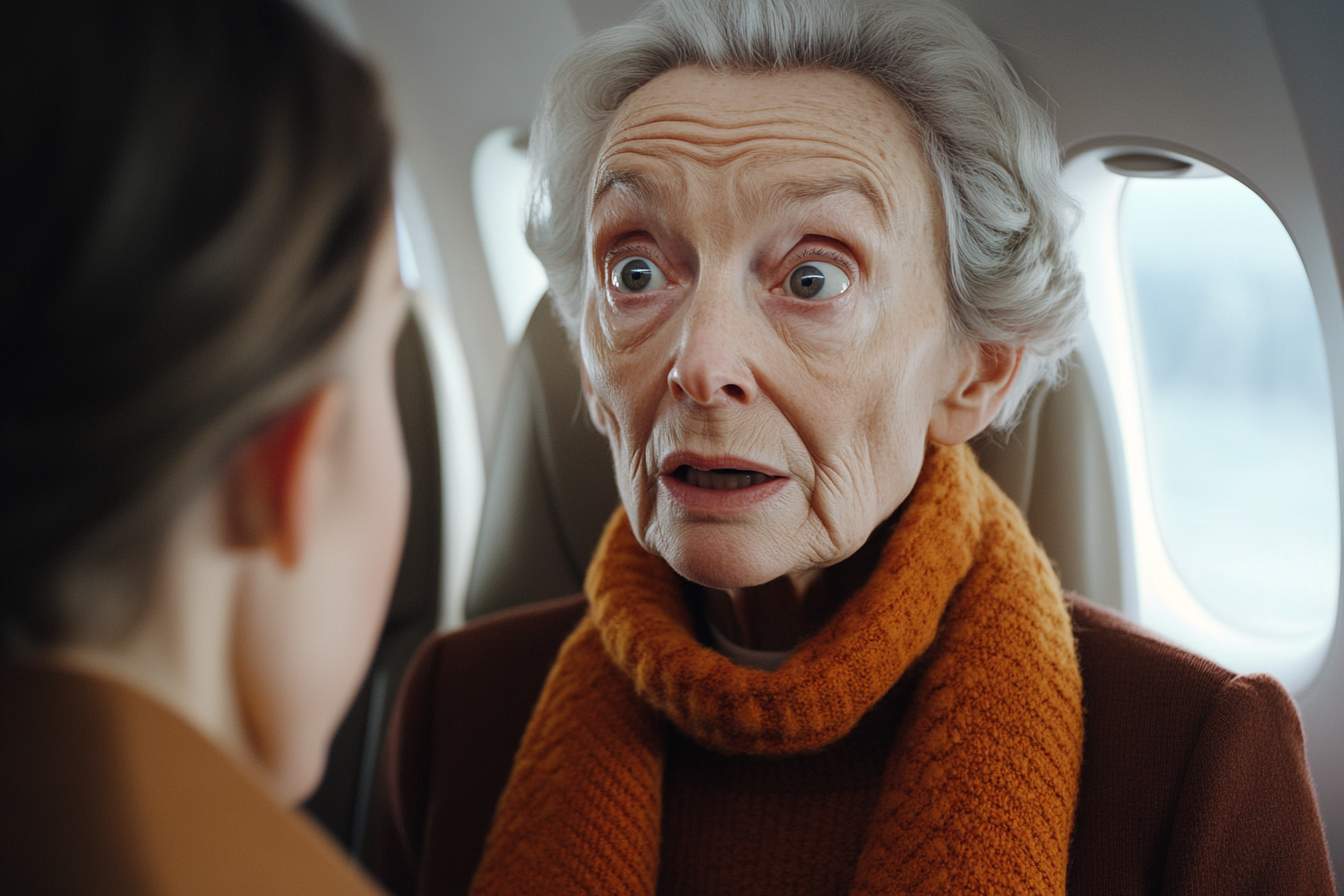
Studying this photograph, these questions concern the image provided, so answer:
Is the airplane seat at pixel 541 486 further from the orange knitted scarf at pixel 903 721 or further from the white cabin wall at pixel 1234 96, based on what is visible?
the white cabin wall at pixel 1234 96

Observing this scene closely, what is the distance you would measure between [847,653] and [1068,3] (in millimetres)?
934

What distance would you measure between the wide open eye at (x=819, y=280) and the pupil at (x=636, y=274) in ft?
0.58

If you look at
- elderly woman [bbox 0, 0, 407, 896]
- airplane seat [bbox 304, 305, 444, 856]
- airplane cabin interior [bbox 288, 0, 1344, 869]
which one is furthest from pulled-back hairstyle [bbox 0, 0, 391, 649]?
airplane seat [bbox 304, 305, 444, 856]

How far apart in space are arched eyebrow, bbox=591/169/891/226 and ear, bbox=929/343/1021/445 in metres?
0.25

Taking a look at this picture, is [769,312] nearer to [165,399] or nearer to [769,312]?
[769,312]

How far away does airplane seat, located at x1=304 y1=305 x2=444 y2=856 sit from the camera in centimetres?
212

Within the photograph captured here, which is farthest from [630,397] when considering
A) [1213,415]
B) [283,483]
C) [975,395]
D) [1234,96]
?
[1213,415]

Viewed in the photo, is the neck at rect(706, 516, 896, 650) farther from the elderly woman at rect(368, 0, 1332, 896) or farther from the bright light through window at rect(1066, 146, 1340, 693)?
the bright light through window at rect(1066, 146, 1340, 693)

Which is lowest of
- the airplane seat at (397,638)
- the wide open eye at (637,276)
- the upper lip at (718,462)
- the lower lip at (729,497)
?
the airplane seat at (397,638)

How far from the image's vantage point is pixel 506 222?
229 centimetres

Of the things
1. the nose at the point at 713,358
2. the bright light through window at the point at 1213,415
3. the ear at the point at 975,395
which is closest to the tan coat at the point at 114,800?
the nose at the point at 713,358

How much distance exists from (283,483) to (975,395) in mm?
957

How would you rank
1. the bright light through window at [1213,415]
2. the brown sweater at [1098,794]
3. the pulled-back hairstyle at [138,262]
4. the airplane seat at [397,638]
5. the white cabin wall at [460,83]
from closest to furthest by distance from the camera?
the pulled-back hairstyle at [138,262], the brown sweater at [1098,794], the bright light through window at [1213,415], the white cabin wall at [460,83], the airplane seat at [397,638]

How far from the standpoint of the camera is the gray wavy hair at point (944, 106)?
114 cm
